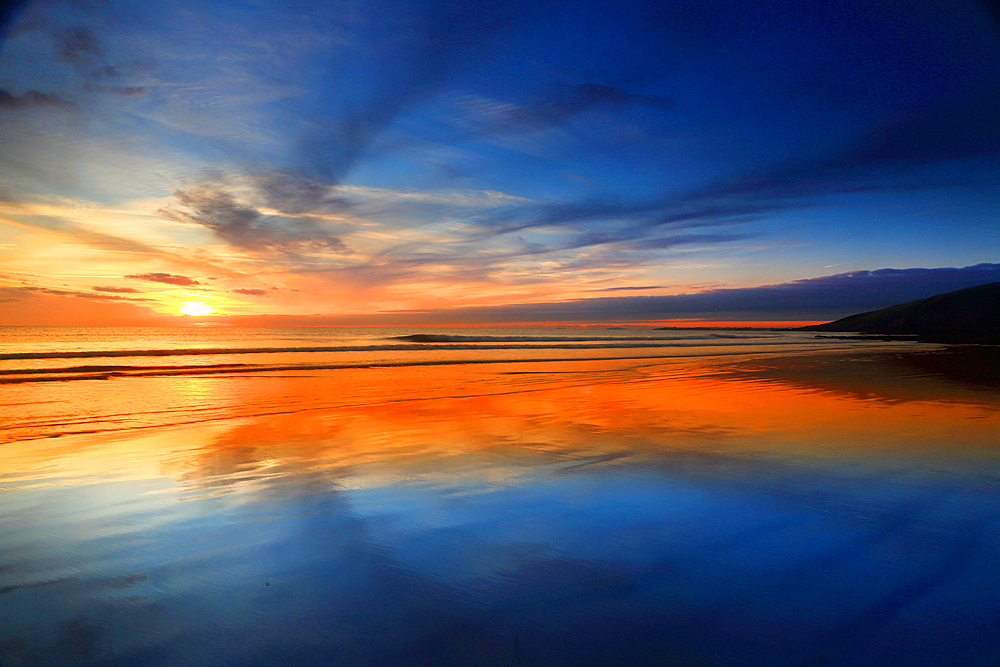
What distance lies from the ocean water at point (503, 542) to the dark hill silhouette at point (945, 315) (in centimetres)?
9111

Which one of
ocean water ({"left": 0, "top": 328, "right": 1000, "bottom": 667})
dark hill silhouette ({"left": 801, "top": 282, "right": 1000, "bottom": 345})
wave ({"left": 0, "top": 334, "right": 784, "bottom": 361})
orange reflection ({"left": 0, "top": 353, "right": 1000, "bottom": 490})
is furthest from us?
dark hill silhouette ({"left": 801, "top": 282, "right": 1000, "bottom": 345})

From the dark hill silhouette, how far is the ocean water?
91.1 metres

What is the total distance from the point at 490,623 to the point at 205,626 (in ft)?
4.48

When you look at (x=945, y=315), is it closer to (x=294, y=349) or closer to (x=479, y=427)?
(x=294, y=349)

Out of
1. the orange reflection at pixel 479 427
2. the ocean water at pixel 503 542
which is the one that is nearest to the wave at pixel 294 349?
the orange reflection at pixel 479 427

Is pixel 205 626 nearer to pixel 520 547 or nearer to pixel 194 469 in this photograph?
pixel 520 547

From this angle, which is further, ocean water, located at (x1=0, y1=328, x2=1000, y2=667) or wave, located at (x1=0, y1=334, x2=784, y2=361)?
wave, located at (x1=0, y1=334, x2=784, y2=361)

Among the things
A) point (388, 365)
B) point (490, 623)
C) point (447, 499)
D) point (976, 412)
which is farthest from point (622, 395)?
point (388, 365)

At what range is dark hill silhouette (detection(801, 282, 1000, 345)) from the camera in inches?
3110

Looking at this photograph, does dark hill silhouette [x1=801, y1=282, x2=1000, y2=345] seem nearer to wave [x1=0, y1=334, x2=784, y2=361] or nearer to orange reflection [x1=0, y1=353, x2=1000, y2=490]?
wave [x1=0, y1=334, x2=784, y2=361]

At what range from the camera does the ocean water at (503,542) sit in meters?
2.21

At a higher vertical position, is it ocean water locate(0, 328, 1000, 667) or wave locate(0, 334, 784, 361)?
wave locate(0, 334, 784, 361)

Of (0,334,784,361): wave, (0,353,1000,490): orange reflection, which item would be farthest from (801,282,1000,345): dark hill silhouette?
(0,353,1000,490): orange reflection

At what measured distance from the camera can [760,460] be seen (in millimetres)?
5285
